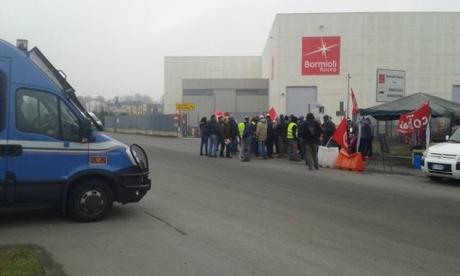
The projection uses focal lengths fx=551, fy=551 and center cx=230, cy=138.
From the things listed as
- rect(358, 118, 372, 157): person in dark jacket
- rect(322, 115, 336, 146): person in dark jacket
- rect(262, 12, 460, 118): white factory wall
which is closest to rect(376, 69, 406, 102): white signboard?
rect(358, 118, 372, 157): person in dark jacket

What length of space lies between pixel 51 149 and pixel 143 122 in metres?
48.8

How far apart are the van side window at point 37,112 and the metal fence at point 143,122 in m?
39.6

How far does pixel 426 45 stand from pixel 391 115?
41424 mm

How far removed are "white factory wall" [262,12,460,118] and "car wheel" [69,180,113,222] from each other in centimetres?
5117

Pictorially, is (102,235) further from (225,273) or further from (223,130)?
(223,130)

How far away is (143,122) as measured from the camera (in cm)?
5625

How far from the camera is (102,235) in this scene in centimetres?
745

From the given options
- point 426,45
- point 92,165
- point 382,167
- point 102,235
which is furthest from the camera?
point 426,45

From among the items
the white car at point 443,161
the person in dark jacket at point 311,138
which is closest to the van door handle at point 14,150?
the white car at point 443,161

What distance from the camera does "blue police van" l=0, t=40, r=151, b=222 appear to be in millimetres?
7695

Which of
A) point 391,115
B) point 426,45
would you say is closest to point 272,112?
point 391,115

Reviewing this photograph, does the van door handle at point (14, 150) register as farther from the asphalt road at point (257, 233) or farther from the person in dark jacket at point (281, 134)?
the person in dark jacket at point (281, 134)

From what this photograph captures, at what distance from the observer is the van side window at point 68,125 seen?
26.3 feet

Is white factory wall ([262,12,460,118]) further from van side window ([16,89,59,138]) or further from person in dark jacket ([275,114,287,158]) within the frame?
van side window ([16,89,59,138])
